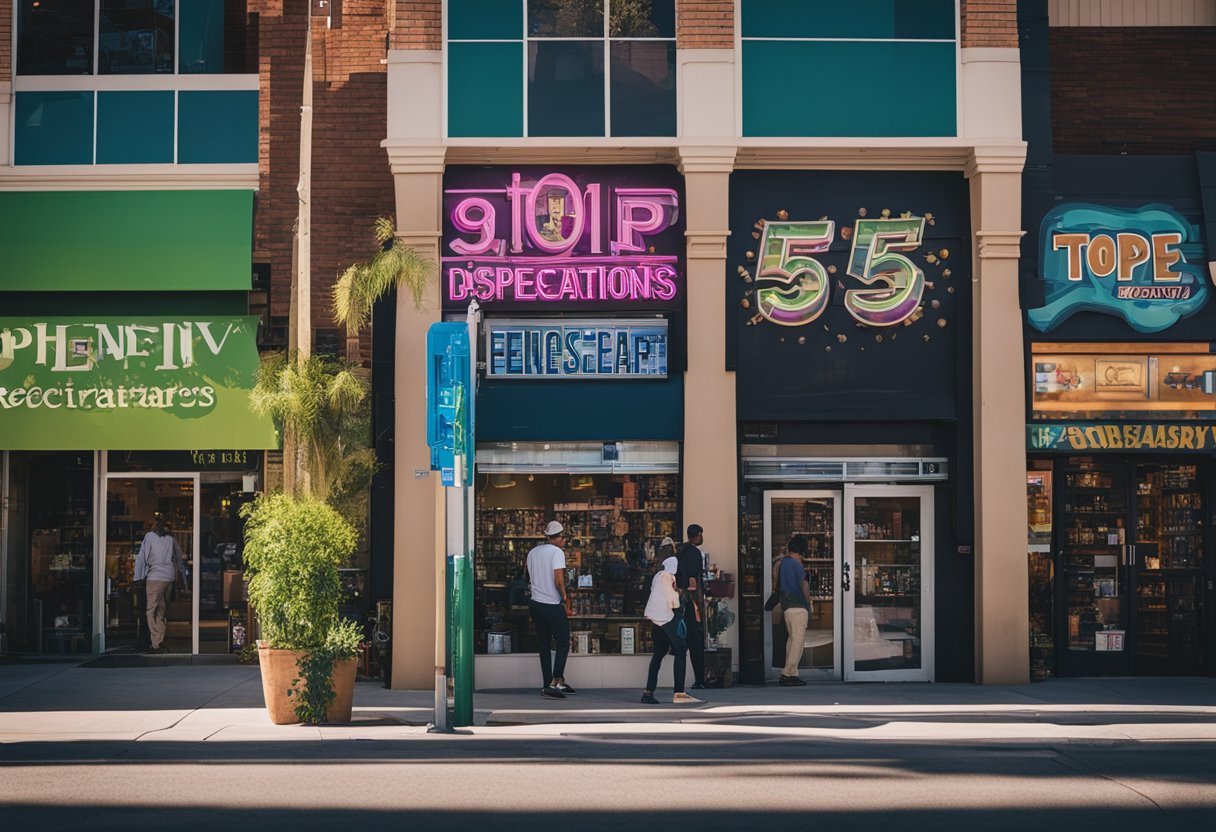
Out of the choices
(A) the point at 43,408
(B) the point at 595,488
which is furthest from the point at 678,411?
(A) the point at 43,408

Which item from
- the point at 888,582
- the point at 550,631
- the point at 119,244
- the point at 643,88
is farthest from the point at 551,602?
the point at 119,244

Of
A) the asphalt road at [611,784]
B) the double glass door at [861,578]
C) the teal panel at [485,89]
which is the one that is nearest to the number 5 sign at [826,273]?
the double glass door at [861,578]

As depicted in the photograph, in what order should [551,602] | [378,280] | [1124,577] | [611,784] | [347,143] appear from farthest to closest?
1. [347,143]
2. [1124,577]
3. [378,280]
4. [551,602]
5. [611,784]

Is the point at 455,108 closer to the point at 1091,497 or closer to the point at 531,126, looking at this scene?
the point at 531,126

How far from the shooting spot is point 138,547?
1989cm

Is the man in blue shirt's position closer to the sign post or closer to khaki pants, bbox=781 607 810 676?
khaki pants, bbox=781 607 810 676

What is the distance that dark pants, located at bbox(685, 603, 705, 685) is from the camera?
16594mm

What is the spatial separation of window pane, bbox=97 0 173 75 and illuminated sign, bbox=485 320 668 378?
6.67m

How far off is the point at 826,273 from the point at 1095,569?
535 centimetres

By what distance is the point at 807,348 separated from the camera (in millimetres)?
18031

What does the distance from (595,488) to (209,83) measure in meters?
8.10

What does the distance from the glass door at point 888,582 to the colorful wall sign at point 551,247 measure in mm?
3863

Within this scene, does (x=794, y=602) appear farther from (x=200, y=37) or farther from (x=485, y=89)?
(x=200, y=37)

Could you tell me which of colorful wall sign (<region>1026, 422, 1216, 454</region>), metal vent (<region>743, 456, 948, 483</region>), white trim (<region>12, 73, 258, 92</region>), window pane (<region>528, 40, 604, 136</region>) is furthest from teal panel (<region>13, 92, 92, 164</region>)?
colorful wall sign (<region>1026, 422, 1216, 454</region>)
